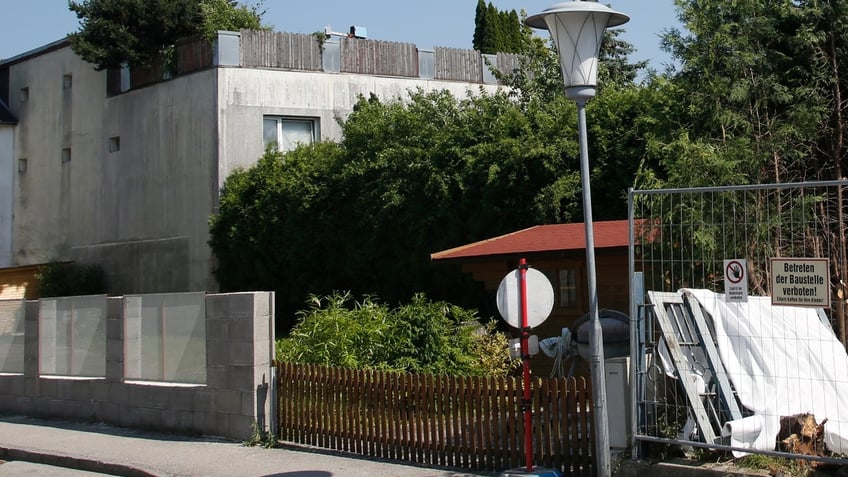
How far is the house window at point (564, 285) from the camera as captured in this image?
43.6ft

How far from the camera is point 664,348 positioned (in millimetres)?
8414

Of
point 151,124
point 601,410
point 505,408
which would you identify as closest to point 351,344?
point 505,408


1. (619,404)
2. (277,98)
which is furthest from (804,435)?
(277,98)

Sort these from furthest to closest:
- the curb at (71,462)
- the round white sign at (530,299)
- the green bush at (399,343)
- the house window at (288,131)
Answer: the house window at (288,131) < the green bush at (399,343) < the curb at (71,462) < the round white sign at (530,299)

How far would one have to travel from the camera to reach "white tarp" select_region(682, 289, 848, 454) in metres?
7.46

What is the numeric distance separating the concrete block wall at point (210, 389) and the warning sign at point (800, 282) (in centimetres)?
668

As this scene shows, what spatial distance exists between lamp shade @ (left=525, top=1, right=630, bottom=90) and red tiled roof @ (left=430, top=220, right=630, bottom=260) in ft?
11.8

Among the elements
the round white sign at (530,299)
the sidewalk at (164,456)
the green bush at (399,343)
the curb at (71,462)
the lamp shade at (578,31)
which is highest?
the lamp shade at (578,31)

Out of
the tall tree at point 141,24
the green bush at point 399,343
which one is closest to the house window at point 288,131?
the tall tree at point 141,24

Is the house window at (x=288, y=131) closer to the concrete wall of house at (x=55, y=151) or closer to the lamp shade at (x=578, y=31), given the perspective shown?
the concrete wall of house at (x=55, y=151)

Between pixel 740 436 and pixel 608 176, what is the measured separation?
8828mm

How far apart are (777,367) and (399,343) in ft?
19.5

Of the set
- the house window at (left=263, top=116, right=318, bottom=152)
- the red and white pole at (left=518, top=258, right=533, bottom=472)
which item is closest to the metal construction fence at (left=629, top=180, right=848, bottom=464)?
the red and white pole at (left=518, top=258, right=533, bottom=472)

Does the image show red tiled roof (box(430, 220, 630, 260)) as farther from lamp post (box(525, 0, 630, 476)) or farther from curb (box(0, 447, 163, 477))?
curb (box(0, 447, 163, 477))
